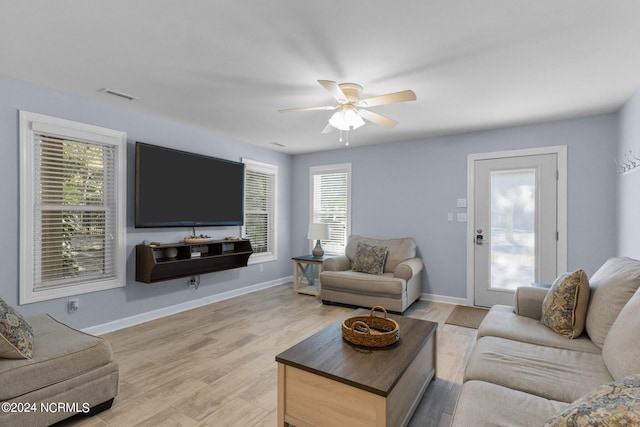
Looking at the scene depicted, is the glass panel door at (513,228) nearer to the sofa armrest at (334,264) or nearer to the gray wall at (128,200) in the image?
the sofa armrest at (334,264)

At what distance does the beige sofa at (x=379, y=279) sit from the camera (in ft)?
13.1

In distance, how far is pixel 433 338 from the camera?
2398mm

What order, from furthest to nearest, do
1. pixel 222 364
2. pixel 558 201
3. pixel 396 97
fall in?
pixel 558 201 → pixel 222 364 → pixel 396 97

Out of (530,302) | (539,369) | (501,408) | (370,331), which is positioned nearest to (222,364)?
(370,331)

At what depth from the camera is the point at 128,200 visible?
3.58m

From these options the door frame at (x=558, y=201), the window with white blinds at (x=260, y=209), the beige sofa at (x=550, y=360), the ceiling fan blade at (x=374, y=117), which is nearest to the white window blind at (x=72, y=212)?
the window with white blinds at (x=260, y=209)

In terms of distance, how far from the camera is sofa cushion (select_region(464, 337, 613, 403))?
146cm

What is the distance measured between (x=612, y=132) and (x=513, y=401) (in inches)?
147

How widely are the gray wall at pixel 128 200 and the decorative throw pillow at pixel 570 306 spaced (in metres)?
3.86

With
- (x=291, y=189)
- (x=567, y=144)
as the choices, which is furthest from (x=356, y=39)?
(x=291, y=189)

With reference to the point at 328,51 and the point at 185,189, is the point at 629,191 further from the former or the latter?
the point at 185,189

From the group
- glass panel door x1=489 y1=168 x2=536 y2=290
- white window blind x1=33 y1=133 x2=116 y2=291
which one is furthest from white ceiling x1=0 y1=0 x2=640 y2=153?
glass panel door x1=489 y1=168 x2=536 y2=290

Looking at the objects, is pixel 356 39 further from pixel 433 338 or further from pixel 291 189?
pixel 291 189

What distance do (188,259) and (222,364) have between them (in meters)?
1.60
